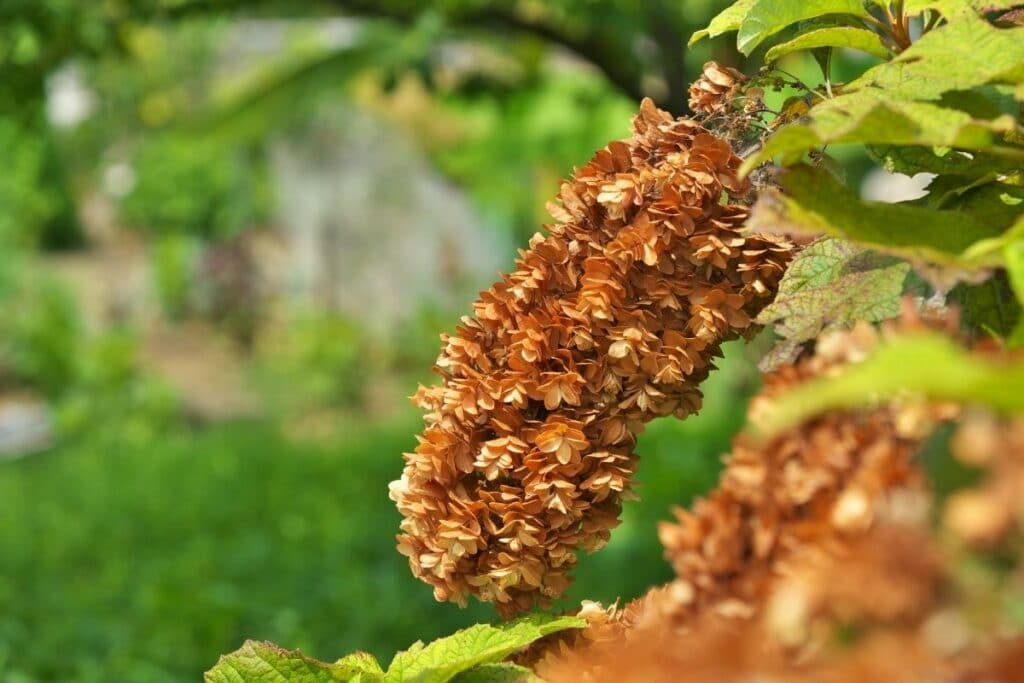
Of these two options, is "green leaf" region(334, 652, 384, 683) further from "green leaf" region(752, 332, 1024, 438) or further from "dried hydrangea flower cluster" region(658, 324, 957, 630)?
"green leaf" region(752, 332, 1024, 438)

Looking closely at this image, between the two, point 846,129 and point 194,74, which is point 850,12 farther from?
point 194,74

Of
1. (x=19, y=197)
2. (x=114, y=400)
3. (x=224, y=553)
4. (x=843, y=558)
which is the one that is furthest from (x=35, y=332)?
(x=843, y=558)

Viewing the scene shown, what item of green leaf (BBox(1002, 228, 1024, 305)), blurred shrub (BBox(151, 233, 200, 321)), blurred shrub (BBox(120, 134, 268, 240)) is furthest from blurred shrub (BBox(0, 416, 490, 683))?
blurred shrub (BBox(120, 134, 268, 240))

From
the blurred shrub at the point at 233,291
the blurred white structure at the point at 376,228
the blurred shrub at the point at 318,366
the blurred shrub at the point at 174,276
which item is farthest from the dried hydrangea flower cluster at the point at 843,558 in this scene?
the blurred shrub at the point at 174,276

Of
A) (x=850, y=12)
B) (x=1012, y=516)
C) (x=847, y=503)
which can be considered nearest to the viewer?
(x=1012, y=516)

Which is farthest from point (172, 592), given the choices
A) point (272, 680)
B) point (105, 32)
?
point (272, 680)

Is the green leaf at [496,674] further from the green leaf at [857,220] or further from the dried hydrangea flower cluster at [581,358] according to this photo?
the green leaf at [857,220]
